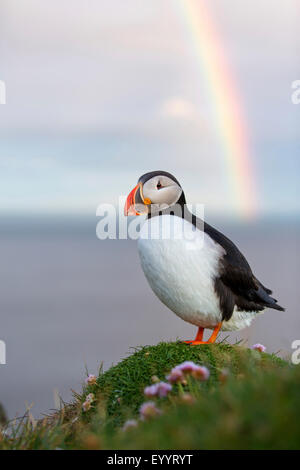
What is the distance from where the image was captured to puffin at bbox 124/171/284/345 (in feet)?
18.2

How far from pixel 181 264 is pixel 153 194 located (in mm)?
841

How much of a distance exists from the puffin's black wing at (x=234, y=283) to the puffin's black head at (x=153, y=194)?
541 millimetres

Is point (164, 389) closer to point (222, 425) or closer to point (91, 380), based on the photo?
point (222, 425)

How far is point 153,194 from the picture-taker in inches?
228

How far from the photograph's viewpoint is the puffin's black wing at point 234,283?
5.89 meters

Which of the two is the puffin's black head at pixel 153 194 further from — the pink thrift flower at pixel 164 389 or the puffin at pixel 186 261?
the pink thrift flower at pixel 164 389

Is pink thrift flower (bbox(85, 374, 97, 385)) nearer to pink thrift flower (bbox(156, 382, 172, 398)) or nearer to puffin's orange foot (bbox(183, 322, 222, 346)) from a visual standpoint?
puffin's orange foot (bbox(183, 322, 222, 346))

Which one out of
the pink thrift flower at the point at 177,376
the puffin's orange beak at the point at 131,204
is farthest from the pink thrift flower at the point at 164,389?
the puffin's orange beak at the point at 131,204

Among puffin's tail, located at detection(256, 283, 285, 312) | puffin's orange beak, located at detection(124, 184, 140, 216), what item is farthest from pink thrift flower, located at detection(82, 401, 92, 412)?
puffin's tail, located at detection(256, 283, 285, 312)

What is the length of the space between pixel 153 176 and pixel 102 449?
3.32 metres

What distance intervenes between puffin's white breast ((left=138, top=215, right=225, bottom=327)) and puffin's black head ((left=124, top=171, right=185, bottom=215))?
17 centimetres

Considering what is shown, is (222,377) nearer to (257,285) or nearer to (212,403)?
(212,403)

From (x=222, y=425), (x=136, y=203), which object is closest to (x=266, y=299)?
(x=136, y=203)
